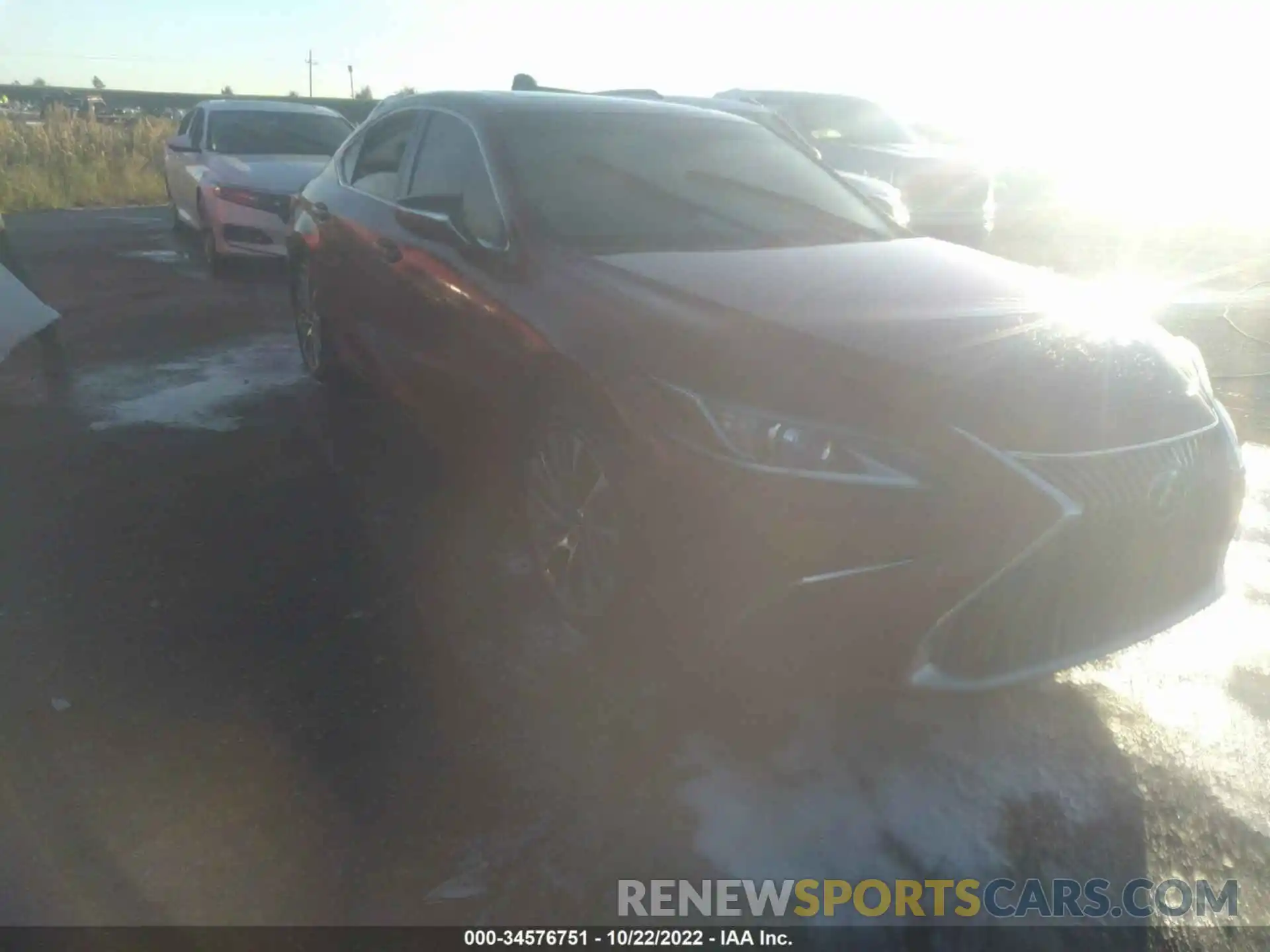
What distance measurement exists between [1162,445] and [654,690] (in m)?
1.54

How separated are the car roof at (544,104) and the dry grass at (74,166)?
1476 centimetres

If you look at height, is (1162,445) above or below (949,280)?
below

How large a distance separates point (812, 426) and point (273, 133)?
10286mm

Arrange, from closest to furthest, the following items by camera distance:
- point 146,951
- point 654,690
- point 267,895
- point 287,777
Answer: point 146,951
point 267,895
point 287,777
point 654,690

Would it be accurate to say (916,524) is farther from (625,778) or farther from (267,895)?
(267,895)

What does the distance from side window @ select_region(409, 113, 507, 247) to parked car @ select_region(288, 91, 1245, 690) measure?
0.02 metres

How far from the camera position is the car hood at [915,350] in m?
2.86

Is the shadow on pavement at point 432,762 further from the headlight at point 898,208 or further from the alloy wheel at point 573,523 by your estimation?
the headlight at point 898,208

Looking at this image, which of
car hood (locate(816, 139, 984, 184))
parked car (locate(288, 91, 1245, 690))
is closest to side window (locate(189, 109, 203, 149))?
car hood (locate(816, 139, 984, 184))

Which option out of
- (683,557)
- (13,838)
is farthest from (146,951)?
(683,557)

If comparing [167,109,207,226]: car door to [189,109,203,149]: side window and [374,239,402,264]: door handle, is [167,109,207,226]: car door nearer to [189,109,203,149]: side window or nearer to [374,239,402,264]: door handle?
[189,109,203,149]: side window

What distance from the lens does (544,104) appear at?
15.4 ft

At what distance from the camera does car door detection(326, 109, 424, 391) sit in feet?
15.9

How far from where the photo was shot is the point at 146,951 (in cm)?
235
